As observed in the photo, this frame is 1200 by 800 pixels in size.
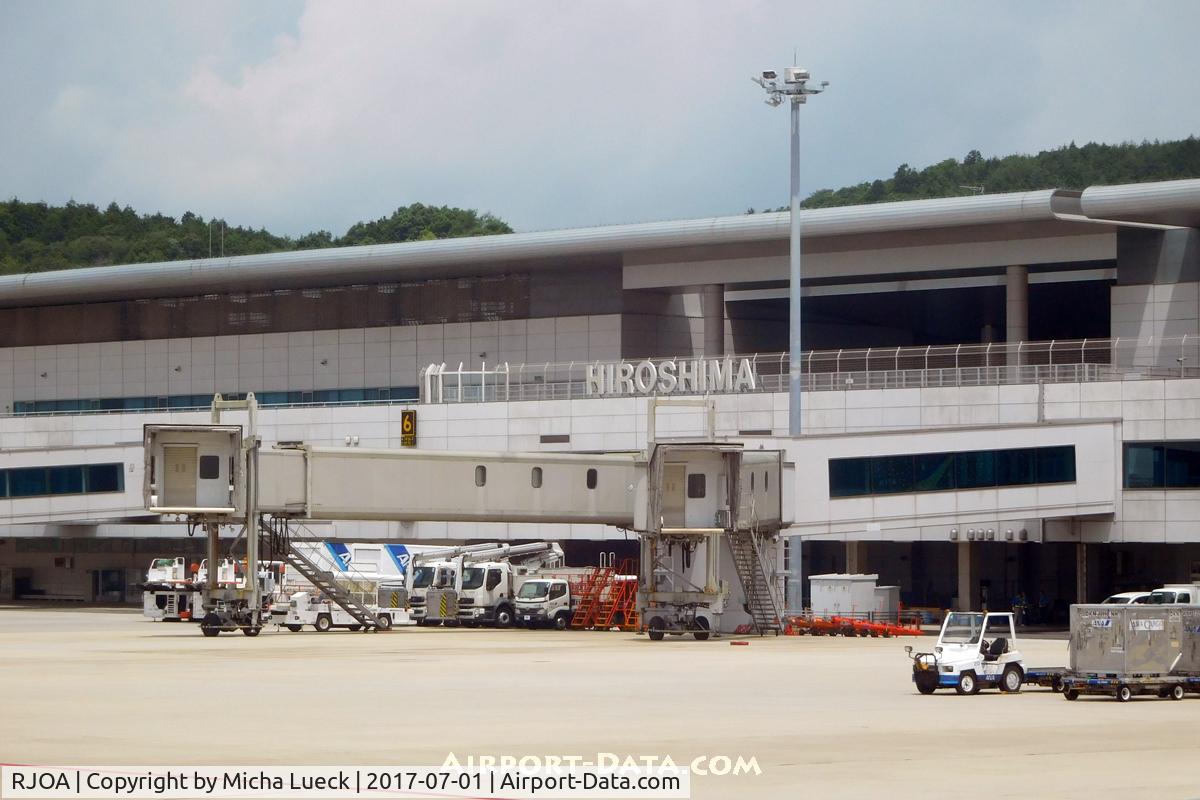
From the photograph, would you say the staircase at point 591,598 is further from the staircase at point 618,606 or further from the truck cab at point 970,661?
the truck cab at point 970,661

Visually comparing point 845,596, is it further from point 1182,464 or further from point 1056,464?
point 1182,464

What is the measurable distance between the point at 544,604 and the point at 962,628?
116 ft

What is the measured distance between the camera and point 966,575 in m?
78.9

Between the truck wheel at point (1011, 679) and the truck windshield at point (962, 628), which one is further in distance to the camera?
the truck windshield at point (962, 628)

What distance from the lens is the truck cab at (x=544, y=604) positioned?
72.6 m

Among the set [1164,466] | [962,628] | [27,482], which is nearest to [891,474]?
[1164,466]

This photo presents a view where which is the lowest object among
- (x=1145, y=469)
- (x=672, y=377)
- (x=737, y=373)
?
(x=1145, y=469)

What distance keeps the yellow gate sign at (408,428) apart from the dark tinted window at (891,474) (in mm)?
27161

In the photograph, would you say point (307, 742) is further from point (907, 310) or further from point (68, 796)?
point (907, 310)

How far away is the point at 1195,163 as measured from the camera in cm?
16912

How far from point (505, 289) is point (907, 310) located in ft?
76.2

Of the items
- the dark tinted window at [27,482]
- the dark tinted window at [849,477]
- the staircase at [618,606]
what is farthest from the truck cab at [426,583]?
the dark tinted window at [27,482]

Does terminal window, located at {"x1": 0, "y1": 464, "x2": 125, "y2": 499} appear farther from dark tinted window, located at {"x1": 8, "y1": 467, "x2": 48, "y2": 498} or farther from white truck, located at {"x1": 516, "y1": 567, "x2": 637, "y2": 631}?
white truck, located at {"x1": 516, "y1": 567, "x2": 637, "y2": 631}

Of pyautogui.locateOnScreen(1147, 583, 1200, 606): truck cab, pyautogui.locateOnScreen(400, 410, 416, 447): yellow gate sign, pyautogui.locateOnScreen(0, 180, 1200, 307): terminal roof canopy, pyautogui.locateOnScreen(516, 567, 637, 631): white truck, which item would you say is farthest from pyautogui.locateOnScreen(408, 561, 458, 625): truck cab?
pyautogui.locateOnScreen(1147, 583, 1200, 606): truck cab
